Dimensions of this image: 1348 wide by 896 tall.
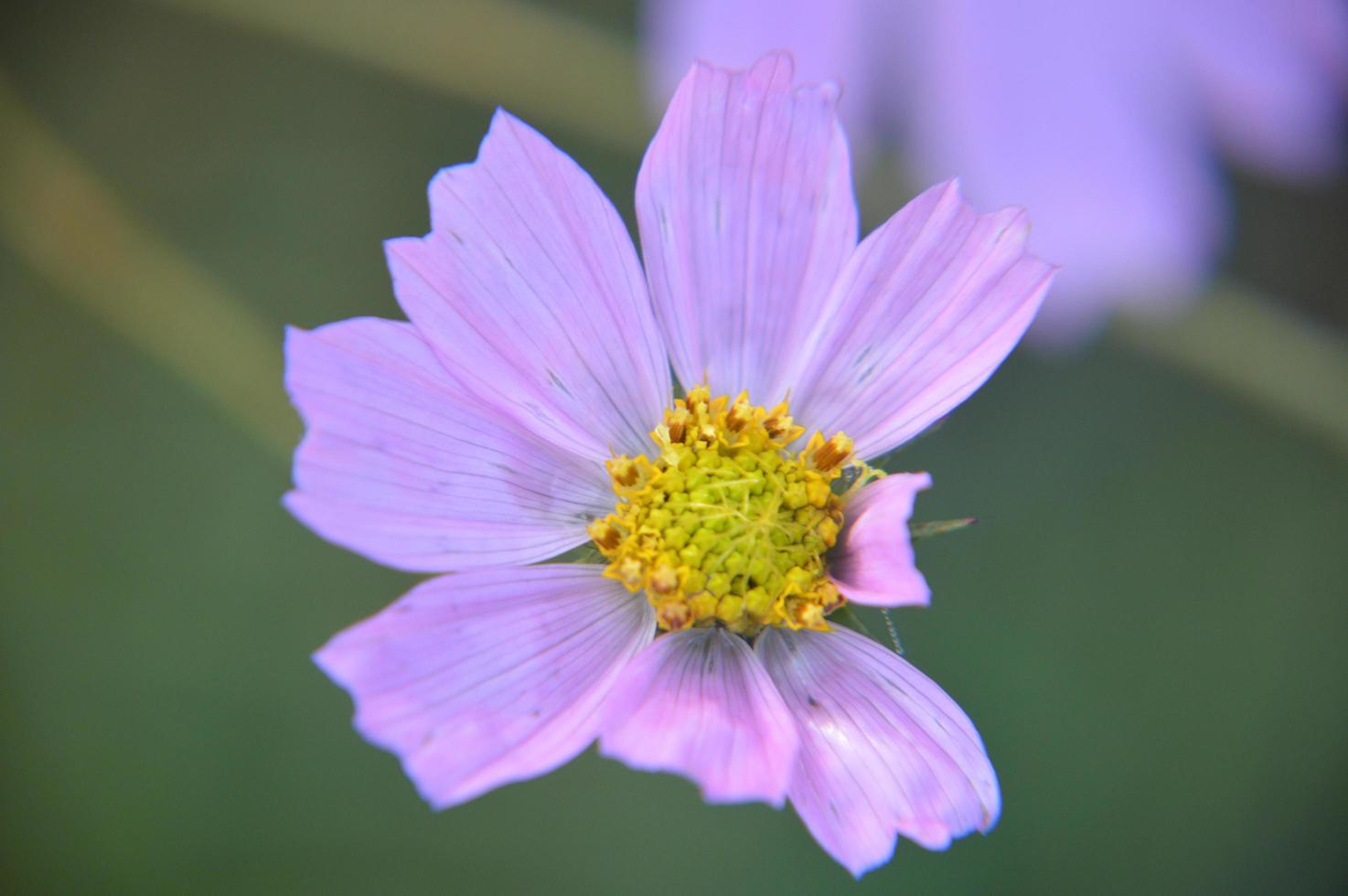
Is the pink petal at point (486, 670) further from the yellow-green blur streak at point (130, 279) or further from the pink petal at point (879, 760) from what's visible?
the yellow-green blur streak at point (130, 279)

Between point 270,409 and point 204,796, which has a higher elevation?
point 270,409

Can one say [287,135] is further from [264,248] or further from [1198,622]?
[1198,622]

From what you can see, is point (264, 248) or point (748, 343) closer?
point (748, 343)

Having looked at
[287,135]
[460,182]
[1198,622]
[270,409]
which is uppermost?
[287,135]

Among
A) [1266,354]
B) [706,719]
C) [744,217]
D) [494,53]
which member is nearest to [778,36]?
[744,217]

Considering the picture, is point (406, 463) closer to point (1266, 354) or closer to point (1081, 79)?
point (1081, 79)

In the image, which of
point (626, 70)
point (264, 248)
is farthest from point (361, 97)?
point (626, 70)
